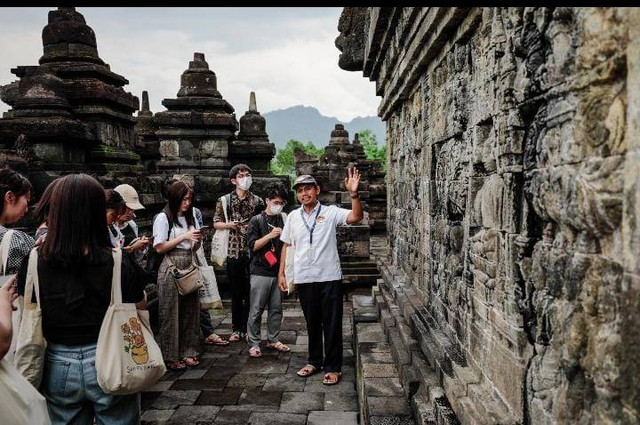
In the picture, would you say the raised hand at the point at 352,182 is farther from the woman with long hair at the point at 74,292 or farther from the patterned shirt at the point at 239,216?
the woman with long hair at the point at 74,292

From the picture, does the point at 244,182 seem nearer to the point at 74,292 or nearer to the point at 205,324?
the point at 205,324

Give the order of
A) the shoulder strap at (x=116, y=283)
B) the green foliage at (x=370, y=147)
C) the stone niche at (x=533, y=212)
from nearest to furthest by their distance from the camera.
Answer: the stone niche at (x=533, y=212)
the shoulder strap at (x=116, y=283)
the green foliage at (x=370, y=147)

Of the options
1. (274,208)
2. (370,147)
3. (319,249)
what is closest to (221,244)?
(274,208)

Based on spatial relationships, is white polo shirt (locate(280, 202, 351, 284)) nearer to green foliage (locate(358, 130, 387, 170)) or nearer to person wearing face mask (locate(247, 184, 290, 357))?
person wearing face mask (locate(247, 184, 290, 357))

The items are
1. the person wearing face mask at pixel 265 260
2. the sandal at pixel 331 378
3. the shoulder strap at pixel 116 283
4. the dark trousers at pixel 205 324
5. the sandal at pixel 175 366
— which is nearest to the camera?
the shoulder strap at pixel 116 283

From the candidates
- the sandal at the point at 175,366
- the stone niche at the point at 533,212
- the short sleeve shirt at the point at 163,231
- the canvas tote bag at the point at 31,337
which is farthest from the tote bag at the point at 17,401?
the sandal at the point at 175,366

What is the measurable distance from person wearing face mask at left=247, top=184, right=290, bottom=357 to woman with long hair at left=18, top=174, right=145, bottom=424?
9.86ft

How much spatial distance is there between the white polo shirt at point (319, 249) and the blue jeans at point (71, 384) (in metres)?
2.41

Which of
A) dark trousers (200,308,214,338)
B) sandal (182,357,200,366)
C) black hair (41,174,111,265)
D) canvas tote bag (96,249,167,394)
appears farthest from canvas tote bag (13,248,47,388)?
dark trousers (200,308,214,338)

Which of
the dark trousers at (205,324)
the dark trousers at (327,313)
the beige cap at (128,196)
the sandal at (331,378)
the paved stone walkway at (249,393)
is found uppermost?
the beige cap at (128,196)

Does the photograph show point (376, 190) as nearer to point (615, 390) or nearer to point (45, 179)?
point (45, 179)

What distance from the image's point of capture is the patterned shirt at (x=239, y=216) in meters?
6.08

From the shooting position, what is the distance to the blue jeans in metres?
2.41

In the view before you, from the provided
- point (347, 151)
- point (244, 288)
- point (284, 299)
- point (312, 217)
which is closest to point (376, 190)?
point (347, 151)
